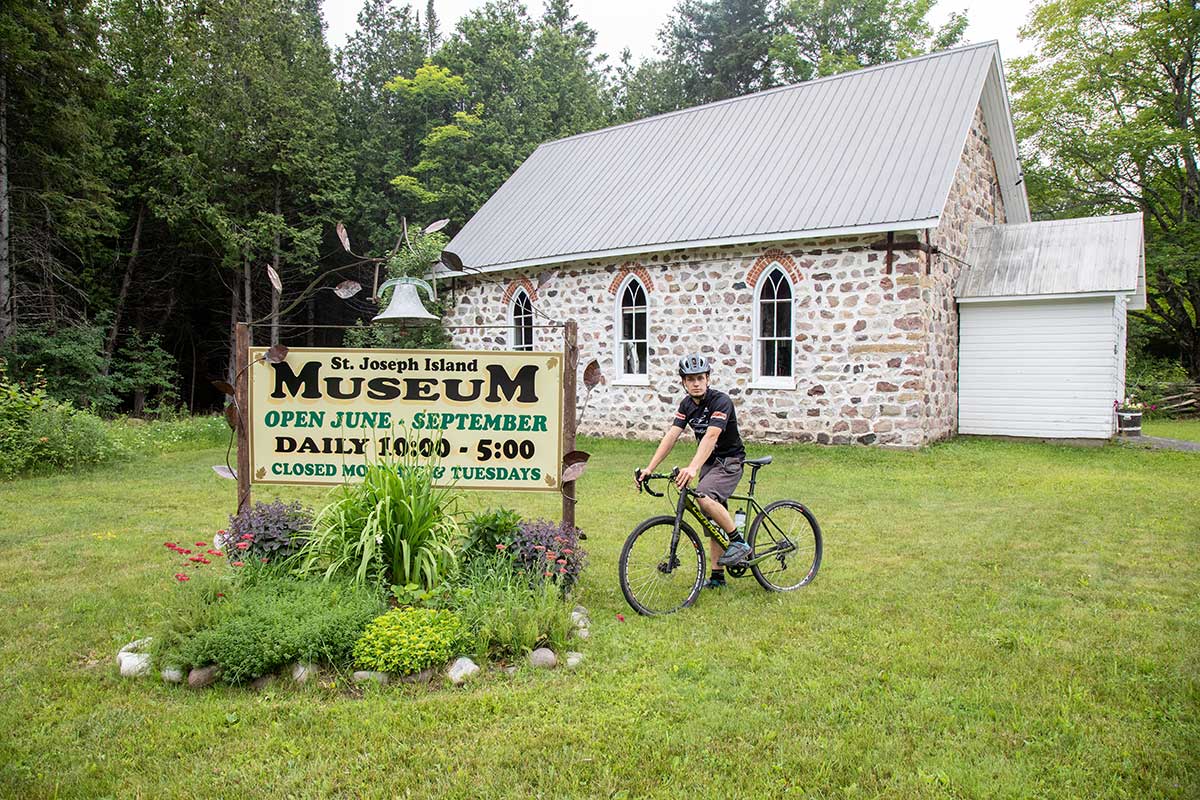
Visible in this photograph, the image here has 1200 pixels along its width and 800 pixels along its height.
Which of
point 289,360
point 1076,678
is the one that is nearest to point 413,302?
point 289,360

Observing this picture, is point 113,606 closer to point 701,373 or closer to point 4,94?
point 701,373

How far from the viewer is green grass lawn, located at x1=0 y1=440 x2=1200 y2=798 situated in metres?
3.37

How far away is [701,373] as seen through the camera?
5.54 metres

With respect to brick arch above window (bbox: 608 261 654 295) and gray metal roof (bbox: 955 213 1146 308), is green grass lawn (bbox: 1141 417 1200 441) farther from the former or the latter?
brick arch above window (bbox: 608 261 654 295)

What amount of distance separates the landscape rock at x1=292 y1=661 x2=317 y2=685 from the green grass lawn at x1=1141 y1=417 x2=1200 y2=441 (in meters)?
17.9

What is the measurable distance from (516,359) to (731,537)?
1.95 m

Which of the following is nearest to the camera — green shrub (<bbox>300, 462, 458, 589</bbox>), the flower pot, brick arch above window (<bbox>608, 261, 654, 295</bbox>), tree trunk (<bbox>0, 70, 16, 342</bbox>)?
green shrub (<bbox>300, 462, 458, 589</bbox>)

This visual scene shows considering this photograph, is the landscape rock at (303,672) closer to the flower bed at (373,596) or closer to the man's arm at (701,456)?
the flower bed at (373,596)

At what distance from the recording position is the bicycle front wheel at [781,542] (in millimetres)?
6016

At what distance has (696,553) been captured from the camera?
614cm

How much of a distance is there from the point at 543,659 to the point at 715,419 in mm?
1940

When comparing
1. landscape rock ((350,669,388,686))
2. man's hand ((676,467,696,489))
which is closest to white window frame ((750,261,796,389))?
man's hand ((676,467,696,489))

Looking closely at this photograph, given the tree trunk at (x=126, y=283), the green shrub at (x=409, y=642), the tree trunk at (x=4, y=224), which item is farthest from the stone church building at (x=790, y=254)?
the tree trunk at (x=126, y=283)

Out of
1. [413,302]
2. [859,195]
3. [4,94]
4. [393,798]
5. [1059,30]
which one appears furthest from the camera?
[1059,30]
